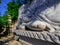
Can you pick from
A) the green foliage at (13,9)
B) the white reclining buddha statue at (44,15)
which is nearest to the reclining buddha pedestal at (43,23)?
the white reclining buddha statue at (44,15)

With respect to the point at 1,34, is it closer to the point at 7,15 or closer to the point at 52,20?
the point at 7,15

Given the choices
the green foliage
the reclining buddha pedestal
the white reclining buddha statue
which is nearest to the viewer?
the reclining buddha pedestal

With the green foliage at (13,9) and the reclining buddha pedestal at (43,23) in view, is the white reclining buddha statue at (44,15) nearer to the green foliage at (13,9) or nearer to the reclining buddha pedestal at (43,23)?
the reclining buddha pedestal at (43,23)

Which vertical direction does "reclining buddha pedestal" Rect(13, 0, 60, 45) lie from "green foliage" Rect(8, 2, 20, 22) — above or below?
below

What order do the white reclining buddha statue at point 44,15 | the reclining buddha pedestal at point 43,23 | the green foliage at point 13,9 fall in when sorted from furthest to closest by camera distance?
the green foliage at point 13,9 → the white reclining buddha statue at point 44,15 → the reclining buddha pedestal at point 43,23

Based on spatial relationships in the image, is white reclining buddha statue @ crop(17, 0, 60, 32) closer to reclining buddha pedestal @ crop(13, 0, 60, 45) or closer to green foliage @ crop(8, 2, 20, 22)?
reclining buddha pedestal @ crop(13, 0, 60, 45)

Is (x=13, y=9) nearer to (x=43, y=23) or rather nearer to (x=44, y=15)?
(x=44, y=15)

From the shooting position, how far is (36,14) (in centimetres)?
319

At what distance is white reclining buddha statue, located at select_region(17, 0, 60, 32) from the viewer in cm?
261

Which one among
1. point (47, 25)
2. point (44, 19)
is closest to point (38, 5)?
point (44, 19)

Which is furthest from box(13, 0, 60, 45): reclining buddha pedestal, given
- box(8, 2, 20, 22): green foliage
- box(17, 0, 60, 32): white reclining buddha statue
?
box(8, 2, 20, 22): green foliage

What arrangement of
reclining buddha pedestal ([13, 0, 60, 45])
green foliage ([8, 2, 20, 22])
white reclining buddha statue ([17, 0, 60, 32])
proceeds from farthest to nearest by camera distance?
1. green foliage ([8, 2, 20, 22])
2. white reclining buddha statue ([17, 0, 60, 32])
3. reclining buddha pedestal ([13, 0, 60, 45])

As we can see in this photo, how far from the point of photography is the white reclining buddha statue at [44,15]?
2.61 m

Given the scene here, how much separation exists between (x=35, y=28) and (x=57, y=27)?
0.42 m
